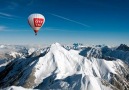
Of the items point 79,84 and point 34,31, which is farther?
point 79,84

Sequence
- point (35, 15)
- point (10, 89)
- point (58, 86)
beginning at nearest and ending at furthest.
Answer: point (10, 89) < point (35, 15) < point (58, 86)

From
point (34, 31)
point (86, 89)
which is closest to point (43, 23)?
point (34, 31)

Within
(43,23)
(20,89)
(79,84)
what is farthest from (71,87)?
(20,89)

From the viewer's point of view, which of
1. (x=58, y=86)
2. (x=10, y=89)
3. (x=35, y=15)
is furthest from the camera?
(x=58, y=86)

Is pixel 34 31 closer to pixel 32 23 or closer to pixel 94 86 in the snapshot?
pixel 32 23

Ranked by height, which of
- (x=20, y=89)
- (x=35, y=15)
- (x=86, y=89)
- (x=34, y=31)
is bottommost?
(x=86, y=89)

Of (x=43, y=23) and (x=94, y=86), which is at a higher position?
(x=43, y=23)
